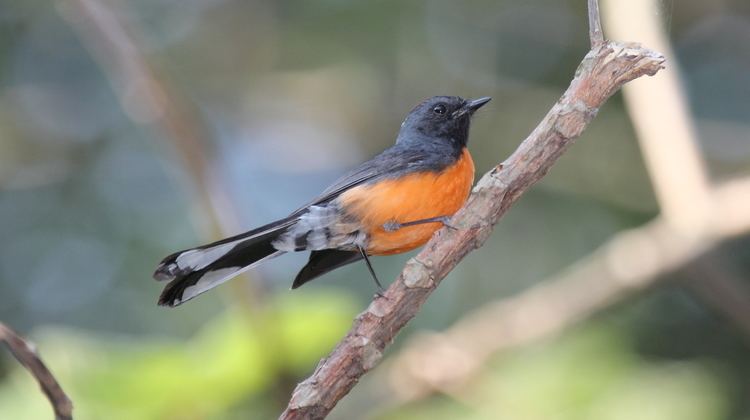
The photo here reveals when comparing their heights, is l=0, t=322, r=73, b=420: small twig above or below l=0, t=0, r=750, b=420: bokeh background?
below

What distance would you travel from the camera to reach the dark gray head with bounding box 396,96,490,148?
5.48 metres

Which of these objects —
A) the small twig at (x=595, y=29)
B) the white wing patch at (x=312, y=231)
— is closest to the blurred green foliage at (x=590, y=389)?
the white wing patch at (x=312, y=231)

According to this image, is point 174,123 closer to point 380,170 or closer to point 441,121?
point 380,170

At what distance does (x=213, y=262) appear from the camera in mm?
4195

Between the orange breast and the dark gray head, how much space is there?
67 centimetres

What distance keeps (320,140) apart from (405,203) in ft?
12.9

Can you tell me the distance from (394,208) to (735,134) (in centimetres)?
331

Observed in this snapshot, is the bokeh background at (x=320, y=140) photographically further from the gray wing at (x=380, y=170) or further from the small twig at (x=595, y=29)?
the small twig at (x=595, y=29)

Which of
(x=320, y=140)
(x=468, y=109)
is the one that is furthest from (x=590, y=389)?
(x=320, y=140)

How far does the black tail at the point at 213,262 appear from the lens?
387 centimetres

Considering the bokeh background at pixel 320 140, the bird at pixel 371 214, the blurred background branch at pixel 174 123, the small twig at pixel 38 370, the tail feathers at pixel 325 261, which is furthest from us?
the bokeh background at pixel 320 140

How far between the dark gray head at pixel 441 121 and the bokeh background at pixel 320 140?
3.81 feet

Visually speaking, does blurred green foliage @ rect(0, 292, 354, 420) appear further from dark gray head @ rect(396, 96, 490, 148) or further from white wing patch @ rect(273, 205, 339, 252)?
dark gray head @ rect(396, 96, 490, 148)

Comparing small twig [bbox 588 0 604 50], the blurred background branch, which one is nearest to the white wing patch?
the blurred background branch
